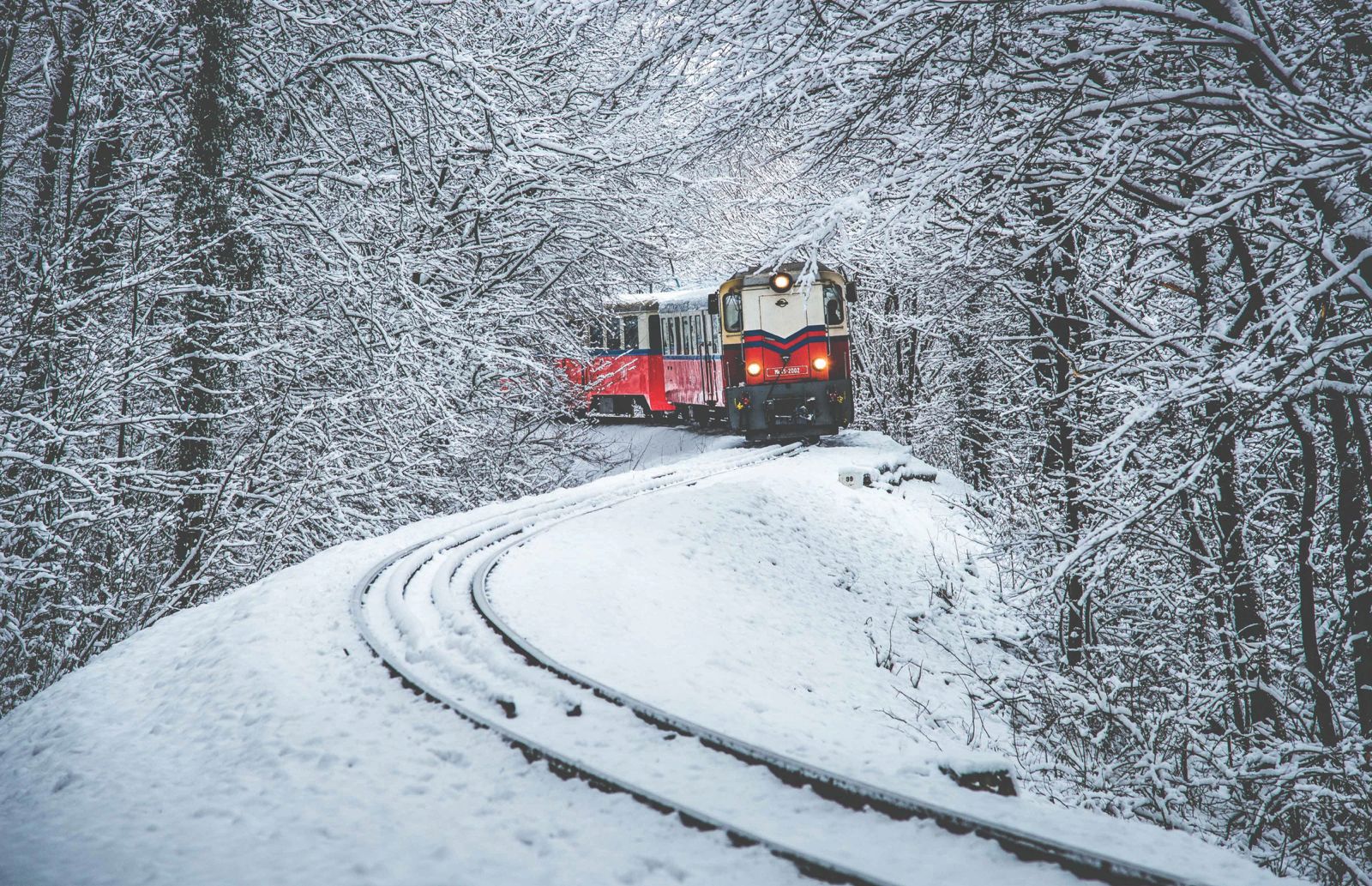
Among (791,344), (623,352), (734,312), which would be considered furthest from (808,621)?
(623,352)

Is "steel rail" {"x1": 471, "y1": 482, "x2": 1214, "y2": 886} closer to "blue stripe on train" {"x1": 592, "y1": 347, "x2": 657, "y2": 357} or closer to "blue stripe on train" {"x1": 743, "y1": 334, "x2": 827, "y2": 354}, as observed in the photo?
"blue stripe on train" {"x1": 743, "y1": 334, "x2": 827, "y2": 354}

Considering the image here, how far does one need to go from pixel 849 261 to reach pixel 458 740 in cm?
648

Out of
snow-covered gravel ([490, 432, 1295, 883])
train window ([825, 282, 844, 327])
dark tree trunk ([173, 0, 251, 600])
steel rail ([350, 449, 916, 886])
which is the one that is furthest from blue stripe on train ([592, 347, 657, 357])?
steel rail ([350, 449, 916, 886])

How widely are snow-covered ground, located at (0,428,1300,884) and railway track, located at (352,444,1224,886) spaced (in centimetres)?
4

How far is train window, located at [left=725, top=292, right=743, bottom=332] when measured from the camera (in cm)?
1853

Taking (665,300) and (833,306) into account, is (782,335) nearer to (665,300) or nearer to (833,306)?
(833,306)

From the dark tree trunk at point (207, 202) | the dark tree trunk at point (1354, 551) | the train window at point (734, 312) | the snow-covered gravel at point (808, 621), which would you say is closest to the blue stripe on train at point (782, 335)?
the train window at point (734, 312)

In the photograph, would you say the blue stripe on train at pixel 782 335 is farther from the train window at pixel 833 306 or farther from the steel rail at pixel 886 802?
the steel rail at pixel 886 802

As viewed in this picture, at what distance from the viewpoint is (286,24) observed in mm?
9859

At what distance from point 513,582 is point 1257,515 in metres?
5.89

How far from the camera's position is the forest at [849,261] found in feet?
15.6

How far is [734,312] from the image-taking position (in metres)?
18.6

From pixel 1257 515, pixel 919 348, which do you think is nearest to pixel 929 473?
pixel 919 348

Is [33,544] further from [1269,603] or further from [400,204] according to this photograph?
[1269,603]
